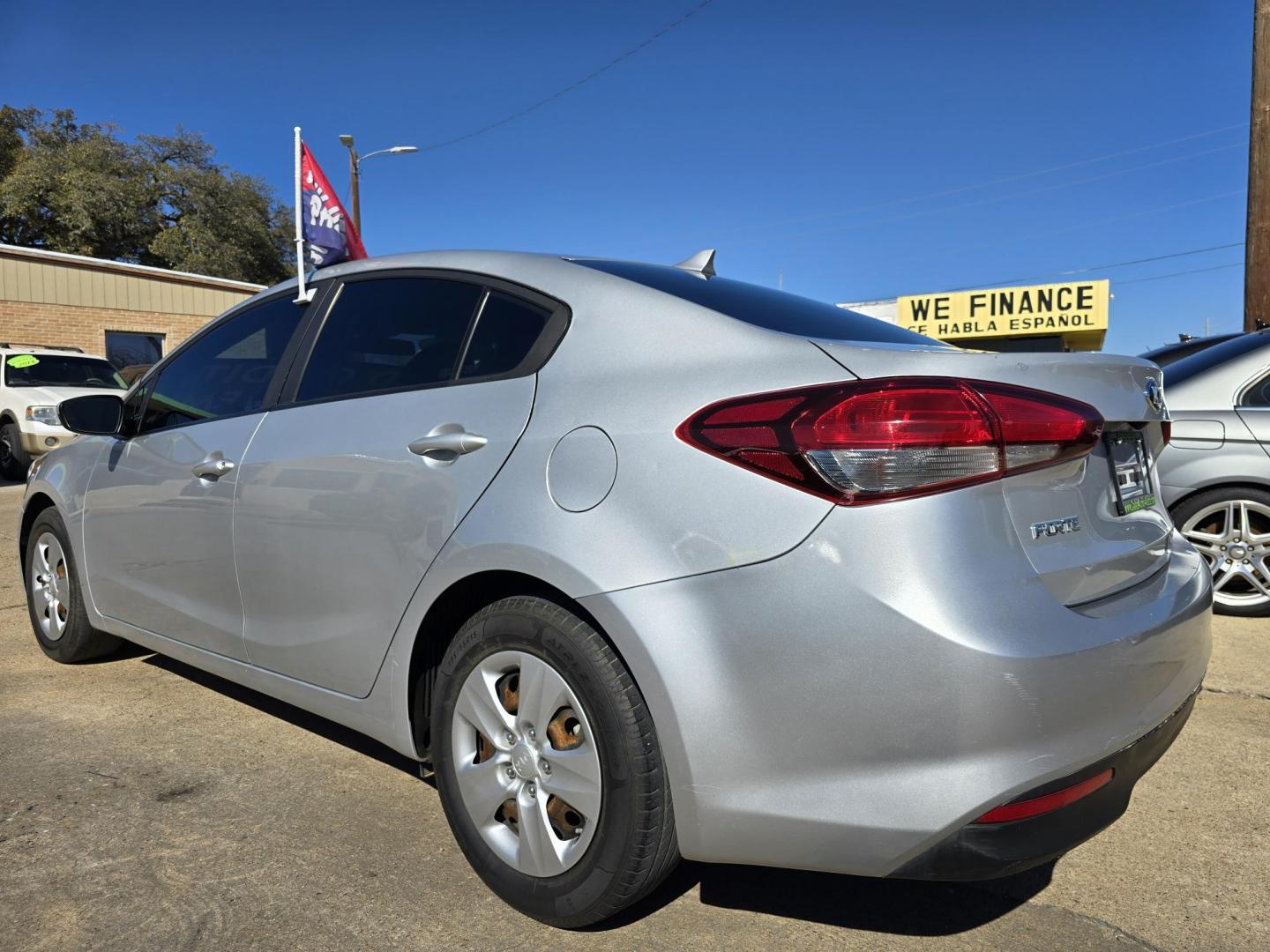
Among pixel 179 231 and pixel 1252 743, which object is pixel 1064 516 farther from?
pixel 179 231

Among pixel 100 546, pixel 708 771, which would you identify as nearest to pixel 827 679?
pixel 708 771

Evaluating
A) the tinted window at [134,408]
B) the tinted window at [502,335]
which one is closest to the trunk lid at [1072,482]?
the tinted window at [502,335]

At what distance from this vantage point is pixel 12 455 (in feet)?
38.5

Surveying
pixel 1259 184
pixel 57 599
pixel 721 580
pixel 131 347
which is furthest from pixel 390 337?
pixel 131 347

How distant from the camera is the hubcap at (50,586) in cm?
394

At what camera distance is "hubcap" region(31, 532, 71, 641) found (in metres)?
3.94

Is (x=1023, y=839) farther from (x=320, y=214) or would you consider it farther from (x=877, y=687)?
(x=320, y=214)

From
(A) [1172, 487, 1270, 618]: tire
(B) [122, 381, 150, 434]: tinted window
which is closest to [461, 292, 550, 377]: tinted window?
(B) [122, 381, 150, 434]: tinted window

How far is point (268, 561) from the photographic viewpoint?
2701 mm

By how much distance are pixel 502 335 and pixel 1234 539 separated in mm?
4149

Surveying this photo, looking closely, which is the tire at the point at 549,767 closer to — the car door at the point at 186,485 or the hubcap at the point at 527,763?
the hubcap at the point at 527,763

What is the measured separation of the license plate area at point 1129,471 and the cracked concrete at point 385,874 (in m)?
0.95

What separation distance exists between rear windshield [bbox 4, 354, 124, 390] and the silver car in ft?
41.7

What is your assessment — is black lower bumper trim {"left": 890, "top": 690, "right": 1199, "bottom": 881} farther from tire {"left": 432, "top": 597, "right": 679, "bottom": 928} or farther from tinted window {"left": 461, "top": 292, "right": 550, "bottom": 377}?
tinted window {"left": 461, "top": 292, "right": 550, "bottom": 377}
